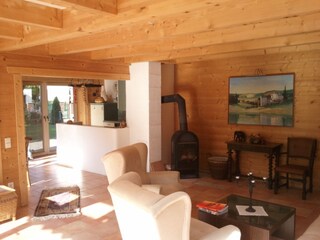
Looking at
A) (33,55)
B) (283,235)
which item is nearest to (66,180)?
(33,55)

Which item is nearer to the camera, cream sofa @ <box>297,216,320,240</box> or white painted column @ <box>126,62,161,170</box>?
cream sofa @ <box>297,216,320,240</box>

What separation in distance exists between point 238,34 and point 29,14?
220 centimetres

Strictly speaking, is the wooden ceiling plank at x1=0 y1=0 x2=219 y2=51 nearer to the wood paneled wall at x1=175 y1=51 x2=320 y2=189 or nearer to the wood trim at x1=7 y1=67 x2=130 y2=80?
the wood trim at x1=7 y1=67 x2=130 y2=80

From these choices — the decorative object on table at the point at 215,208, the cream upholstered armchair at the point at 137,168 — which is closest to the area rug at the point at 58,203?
the cream upholstered armchair at the point at 137,168

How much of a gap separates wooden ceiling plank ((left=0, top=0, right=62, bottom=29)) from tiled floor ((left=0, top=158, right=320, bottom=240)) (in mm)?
2272

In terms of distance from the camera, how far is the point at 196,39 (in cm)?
371

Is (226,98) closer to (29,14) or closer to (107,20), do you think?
(107,20)

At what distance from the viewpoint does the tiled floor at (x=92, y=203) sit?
3354 mm

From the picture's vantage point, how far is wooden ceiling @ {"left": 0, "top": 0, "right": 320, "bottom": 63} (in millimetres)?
2199

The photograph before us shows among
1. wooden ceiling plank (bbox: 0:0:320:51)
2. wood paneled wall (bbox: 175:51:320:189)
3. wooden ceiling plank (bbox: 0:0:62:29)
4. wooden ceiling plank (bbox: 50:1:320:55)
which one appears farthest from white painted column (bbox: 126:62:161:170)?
wooden ceiling plank (bbox: 0:0:62:29)

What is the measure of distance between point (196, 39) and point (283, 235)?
8.17 feet

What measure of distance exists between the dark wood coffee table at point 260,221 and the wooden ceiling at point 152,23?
1821 millimetres

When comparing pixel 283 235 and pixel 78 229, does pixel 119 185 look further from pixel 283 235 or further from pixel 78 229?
pixel 283 235

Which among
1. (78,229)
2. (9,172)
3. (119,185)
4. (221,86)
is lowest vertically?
(78,229)
